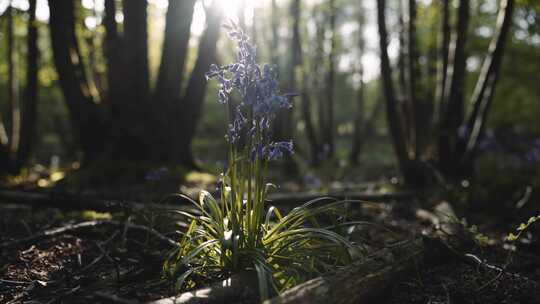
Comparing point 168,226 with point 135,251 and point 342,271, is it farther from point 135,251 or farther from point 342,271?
point 342,271

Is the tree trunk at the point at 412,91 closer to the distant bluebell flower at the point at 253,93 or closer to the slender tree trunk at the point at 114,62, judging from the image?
the slender tree trunk at the point at 114,62

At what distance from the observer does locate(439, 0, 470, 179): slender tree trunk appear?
22.7 feet

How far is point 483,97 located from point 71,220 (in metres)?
5.93

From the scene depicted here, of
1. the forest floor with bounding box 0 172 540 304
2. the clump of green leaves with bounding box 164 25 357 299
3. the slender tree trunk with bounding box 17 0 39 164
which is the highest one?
the slender tree trunk with bounding box 17 0 39 164

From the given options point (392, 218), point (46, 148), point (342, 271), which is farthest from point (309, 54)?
point (342, 271)

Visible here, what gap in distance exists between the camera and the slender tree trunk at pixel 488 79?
20.3ft

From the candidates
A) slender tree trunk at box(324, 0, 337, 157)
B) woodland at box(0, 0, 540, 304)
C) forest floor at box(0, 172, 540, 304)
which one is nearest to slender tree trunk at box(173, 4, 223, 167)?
woodland at box(0, 0, 540, 304)

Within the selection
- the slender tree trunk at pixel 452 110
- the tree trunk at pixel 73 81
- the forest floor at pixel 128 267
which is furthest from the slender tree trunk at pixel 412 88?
the tree trunk at pixel 73 81

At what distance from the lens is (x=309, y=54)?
2258 centimetres

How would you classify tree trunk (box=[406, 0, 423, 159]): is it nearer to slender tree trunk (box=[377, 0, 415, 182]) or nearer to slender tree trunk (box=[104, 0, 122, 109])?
slender tree trunk (box=[377, 0, 415, 182])

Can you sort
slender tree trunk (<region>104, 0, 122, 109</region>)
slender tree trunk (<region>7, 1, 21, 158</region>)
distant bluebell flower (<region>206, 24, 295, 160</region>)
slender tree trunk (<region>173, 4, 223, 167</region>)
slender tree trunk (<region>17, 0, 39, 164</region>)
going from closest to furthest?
distant bluebell flower (<region>206, 24, 295, 160</region>) → slender tree trunk (<region>104, 0, 122, 109</region>) → slender tree trunk (<region>173, 4, 223, 167</region>) → slender tree trunk (<region>17, 0, 39, 164</region>) → slender tree trunk (<region>7, 1, 21, 158</region>)

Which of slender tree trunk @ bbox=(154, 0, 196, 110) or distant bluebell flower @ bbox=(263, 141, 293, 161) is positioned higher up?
slender tree trunk @ bbox=(154, 0, 196, 110)

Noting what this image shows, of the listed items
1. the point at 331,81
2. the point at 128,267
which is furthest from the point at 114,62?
the point at 331,81

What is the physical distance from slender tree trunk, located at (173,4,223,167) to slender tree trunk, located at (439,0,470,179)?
4.04m
